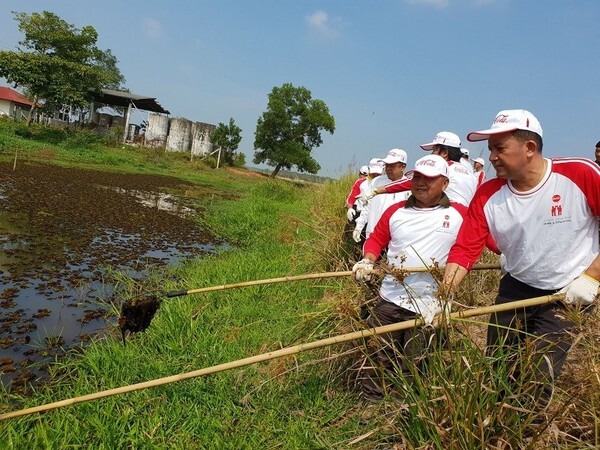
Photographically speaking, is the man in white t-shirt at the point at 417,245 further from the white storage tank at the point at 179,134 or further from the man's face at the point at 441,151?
the white storage tank at the point at 179,134

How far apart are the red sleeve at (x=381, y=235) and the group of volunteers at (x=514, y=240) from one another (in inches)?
4.5

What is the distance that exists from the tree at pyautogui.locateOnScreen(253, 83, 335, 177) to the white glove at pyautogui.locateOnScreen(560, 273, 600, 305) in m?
28.3

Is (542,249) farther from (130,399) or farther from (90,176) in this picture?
(90,176)

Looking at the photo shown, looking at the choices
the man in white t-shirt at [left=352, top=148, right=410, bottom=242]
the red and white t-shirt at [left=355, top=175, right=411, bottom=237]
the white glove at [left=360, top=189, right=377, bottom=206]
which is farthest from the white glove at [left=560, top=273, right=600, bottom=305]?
the white glove at [left=360, top=189, right=377, bottom=206]

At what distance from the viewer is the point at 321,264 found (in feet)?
16.3

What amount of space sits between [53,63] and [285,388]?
2495 centimetres

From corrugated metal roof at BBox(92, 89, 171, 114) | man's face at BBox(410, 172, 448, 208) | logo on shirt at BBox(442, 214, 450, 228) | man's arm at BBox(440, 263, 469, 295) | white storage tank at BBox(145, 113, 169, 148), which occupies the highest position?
corrugated metal roof at BBox(92, 89, 171, 114)

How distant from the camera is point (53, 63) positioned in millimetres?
22016

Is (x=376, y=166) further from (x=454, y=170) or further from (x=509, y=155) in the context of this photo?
(x=509, y=155)

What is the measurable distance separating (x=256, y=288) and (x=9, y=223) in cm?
521

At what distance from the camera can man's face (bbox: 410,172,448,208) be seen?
2762 millimetres

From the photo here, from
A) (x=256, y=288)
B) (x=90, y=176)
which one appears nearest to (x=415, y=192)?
(x=256, y=288)

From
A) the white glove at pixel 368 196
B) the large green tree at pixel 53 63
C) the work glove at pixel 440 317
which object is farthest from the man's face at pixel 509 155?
the large green tree at pixel 53 63

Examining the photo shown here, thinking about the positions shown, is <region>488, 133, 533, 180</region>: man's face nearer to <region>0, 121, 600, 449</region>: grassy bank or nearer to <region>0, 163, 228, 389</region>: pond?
<region>0, 121, 600, 449</region>: grassy bank
